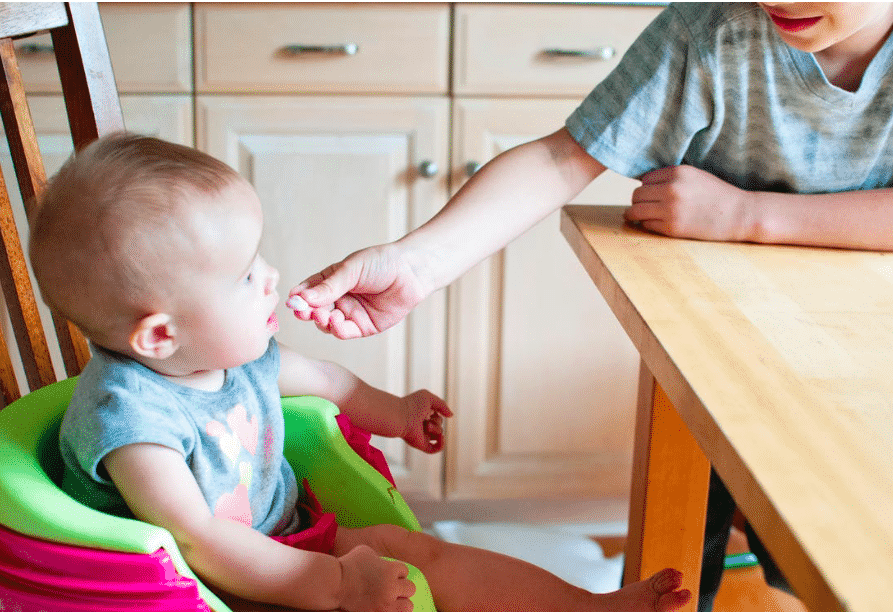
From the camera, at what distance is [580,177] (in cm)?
87

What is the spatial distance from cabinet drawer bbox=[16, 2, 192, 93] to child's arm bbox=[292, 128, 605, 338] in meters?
0.81

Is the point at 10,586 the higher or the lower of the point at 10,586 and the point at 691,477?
the higher

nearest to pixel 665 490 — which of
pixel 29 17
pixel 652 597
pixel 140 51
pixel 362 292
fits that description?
pixel 652 597

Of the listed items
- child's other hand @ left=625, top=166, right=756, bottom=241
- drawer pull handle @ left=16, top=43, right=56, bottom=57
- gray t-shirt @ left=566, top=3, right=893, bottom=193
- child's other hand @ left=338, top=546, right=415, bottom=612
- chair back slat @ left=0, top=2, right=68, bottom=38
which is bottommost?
child's other hand @ left=338, top=546, right=415, bottom=612

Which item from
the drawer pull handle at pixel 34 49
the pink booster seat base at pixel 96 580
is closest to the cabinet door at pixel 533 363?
the drawer pull handle at pixel 34 49

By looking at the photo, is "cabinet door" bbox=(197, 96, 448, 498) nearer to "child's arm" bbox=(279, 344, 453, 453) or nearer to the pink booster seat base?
"child's arm" bbox=(279, 344, 453, 453)

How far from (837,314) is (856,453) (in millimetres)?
204

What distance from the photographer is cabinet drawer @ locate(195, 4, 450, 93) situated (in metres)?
1.46

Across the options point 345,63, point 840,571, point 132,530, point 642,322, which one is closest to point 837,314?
point 642,322

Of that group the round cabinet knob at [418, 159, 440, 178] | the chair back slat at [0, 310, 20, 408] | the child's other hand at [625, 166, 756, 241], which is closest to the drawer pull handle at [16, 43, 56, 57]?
the round cabinet knob at [418, 159, 440, 178]

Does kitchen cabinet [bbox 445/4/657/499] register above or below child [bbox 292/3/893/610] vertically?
below

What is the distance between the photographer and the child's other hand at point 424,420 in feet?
2.96

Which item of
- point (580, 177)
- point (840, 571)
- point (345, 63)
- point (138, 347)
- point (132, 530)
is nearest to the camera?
point (840, 571)

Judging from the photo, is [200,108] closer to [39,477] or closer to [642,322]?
[39,477]
